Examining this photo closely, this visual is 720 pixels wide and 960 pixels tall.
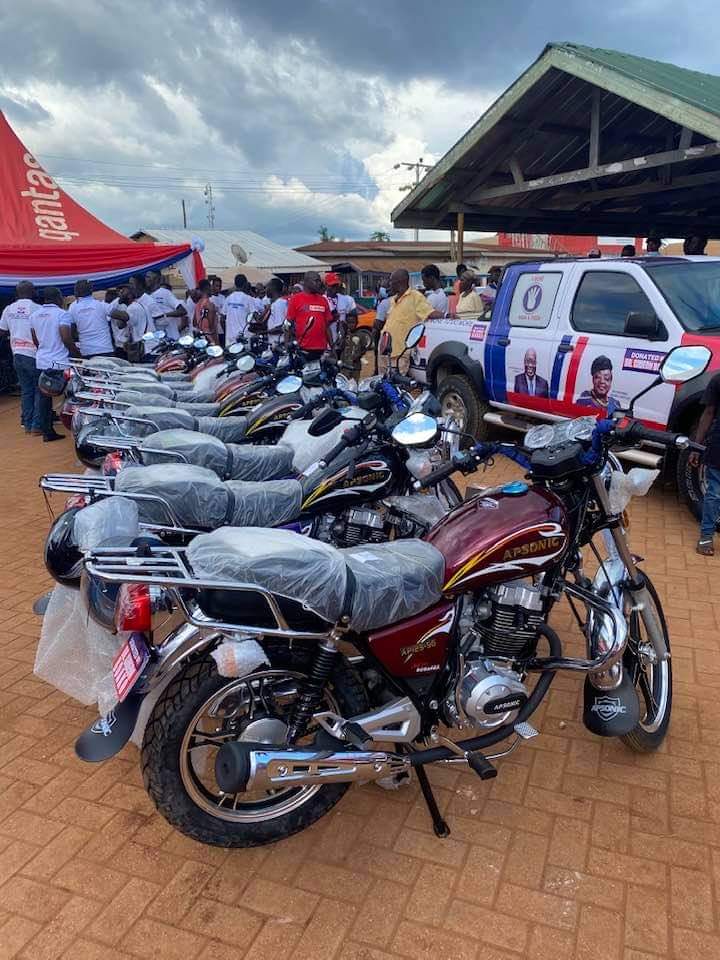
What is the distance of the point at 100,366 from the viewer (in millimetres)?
7484

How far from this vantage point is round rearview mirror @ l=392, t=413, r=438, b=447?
2.82 metres

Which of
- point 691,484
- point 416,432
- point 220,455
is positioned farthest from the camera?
point 691,484

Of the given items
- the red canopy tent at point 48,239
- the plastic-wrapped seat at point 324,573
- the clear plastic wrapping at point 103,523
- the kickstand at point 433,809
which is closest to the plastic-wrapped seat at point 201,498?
the clear plastic wrapping at point 103,523

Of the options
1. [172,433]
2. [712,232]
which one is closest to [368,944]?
[172,433]

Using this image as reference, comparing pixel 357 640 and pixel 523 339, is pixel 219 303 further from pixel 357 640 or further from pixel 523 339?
pixel 357 640

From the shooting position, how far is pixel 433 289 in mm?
10297

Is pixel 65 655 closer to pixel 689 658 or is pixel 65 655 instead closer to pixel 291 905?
pixel 291 905

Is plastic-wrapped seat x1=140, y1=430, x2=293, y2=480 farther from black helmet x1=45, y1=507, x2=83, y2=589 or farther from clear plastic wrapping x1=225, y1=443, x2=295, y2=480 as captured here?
black helmet x1=45, y1=507, x2=83, y2=589

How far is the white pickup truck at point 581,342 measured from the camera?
506cm

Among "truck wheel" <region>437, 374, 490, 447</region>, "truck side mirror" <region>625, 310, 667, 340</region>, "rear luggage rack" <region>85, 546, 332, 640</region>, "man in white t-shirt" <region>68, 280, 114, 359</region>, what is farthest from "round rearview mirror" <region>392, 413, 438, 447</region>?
"man in white t-shirt" <region>68, 280, 114, 359</region>

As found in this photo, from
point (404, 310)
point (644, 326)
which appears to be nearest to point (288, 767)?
point (644, 326)

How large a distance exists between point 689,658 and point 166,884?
2.72 meters

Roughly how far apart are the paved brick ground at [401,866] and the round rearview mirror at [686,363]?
5.34 feet

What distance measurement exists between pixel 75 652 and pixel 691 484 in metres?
4.55
